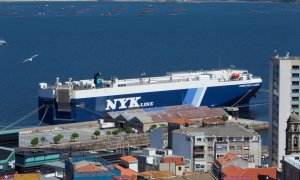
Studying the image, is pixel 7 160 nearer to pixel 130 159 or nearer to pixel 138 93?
pixel 130 159

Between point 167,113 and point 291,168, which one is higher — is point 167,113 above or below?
above

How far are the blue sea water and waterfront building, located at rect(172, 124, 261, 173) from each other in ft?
25.1

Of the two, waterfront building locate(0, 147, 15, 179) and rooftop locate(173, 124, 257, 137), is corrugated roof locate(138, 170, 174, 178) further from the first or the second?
rooftop locate(173, 124, 257, 137)

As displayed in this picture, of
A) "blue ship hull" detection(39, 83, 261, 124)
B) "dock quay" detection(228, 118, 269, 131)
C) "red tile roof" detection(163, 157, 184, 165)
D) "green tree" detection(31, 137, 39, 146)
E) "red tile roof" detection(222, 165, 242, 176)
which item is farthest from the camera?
"blue ship hull" detection(39, 83, 261, 124)

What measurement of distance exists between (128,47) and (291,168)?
4836 centimetres

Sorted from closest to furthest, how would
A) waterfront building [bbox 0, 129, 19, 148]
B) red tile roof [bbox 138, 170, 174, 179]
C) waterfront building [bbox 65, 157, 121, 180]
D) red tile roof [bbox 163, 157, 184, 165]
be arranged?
red tile roof [bbox 138, 170, 174, 179] → waterfront building [bbox 65, 157, 121, 180] → red tile roof [bbox 163, 157, 184, 165] → waterfront building [bbox 0, 129, 19, 148]

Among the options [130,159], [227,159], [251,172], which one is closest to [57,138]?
[130,159]

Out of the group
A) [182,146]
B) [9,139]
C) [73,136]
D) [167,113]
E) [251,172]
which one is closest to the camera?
[251,172]

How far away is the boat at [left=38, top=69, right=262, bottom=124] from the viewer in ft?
119

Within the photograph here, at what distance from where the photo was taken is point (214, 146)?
2291 cm

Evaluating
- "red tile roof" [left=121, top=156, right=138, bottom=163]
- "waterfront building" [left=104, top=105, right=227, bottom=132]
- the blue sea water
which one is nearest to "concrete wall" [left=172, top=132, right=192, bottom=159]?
"red tile roof" [left=121, top=156, right=138, bottom=163]

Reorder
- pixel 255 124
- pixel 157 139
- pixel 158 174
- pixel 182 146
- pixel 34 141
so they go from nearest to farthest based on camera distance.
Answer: pixel 158 174
pixel 182 146
pixel 157 139
pixel 34 141
pixel 255 124

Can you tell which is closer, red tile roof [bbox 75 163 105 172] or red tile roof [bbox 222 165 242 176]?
red tile roof [bbox 222 165 242 176]

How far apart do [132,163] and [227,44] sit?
1776 inches
